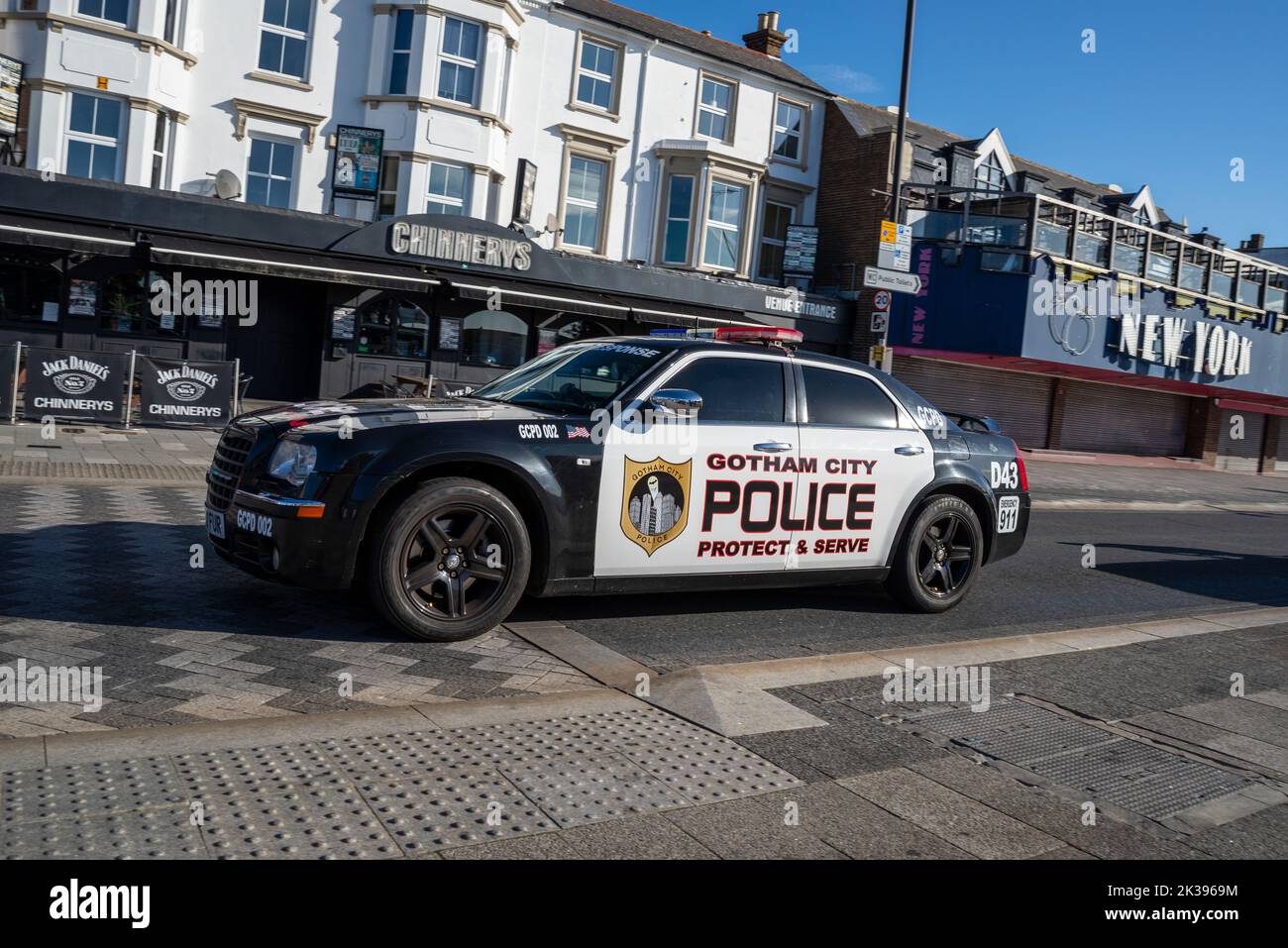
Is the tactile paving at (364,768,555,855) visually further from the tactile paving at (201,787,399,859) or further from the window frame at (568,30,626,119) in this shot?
the window frame at (568,30,626,119)

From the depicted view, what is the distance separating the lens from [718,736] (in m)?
4.66

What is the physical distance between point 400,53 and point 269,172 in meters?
3.67

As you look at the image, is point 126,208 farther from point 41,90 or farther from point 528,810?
point 528,810

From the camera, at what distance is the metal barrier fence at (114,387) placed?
14.4 meters

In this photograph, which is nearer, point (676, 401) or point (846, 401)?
point (676, 401)

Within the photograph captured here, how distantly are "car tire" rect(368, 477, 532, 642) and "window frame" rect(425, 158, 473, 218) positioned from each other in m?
17.9

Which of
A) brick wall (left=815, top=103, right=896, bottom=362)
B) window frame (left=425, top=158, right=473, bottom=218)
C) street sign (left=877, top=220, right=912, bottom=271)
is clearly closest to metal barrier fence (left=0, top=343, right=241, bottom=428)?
window frame (left=425, top=158, right=473, bottom=218)

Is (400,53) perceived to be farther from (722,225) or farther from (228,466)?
(228,466)

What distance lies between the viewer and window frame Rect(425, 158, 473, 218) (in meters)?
22.6

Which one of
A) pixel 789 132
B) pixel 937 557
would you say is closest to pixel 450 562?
pixel 937 557

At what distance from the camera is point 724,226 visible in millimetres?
27391

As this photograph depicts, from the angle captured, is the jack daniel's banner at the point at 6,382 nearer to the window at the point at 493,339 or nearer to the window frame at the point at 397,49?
the window at the point at 493,339

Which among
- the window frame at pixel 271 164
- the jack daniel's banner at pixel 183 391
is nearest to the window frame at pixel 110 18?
the window frame at pixel 271 164
